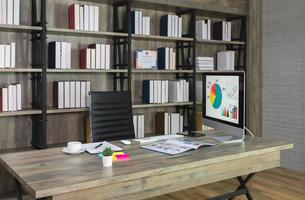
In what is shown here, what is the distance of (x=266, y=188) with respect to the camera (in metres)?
4.03

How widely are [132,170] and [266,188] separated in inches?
102

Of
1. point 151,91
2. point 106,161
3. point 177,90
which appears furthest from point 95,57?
point 106,161

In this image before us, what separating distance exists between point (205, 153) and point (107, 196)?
0.79 metres

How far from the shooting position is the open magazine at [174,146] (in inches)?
93.1

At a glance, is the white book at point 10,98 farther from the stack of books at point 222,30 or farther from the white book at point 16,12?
the stack of books at point 222,30

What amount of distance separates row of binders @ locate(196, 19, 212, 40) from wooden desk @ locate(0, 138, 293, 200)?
2.54m

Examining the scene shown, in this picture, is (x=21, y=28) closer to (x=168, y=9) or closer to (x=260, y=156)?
(x=168, y=9)

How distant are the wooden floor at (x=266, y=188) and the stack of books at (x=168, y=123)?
2.78 feet

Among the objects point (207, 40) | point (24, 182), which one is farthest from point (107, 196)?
point (207, 40)

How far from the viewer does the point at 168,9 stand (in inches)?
183

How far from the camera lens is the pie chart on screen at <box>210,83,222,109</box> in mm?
2855

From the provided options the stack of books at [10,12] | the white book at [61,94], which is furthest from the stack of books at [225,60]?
the stack of books at [10,12]

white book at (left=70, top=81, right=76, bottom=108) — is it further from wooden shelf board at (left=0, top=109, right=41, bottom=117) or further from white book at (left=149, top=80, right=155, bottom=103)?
white book at (left=149, top=80, right=155, bottom=103)

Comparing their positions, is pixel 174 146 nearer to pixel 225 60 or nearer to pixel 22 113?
pixel 22 113
